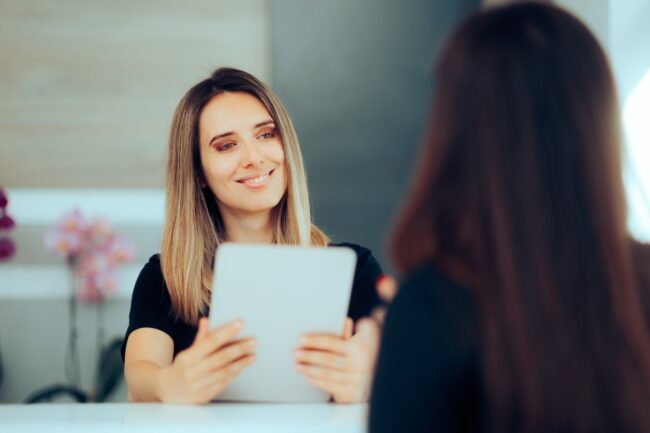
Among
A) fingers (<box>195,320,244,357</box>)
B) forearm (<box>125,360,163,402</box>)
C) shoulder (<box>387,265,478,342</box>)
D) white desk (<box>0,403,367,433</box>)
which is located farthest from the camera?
forearm (<box>125,360,163,402</box>)

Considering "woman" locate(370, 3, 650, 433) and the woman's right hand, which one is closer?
"woman" locate(370, 3, 650, 433)

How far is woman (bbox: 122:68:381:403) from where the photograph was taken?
6.58 ft

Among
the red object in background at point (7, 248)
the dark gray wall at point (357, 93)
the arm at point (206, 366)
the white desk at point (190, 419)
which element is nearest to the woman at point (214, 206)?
the arm at point (206, 366)

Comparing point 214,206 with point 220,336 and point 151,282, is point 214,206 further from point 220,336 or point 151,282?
point 220,336

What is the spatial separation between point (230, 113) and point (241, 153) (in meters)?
0.11

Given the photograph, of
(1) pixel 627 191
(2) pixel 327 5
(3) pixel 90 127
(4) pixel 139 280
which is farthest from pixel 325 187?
(1) pixel 627 191

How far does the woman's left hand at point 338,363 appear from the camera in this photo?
4.91ft

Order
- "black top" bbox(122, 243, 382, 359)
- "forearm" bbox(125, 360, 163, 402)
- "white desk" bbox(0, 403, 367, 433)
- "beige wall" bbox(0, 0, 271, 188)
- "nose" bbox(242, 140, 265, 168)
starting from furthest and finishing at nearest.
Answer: "beige wall" bbox(0, 0, 271, 188) → "nose" bbox(242, 140, 265, 168) → "black top" bbox(122, 243, 382, 359) → "forearm" bbox(125, 360, 163, 402) → "white desk" bbox(0, 403, 367, 433)

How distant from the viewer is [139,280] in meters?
2.07

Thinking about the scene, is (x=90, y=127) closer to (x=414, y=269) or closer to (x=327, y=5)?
(x=327, y=5)

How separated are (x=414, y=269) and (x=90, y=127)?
317cm

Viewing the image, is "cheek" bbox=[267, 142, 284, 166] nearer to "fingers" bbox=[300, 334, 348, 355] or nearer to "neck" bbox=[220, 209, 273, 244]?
"neck" bbox=[220, 209, 273, 244]

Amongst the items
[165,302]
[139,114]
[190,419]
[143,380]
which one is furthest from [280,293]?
[139,114]

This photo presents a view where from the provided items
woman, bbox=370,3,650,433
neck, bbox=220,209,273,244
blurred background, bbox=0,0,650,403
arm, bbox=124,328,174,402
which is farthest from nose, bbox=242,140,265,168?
blurred background, bbox=0,0,650,403
